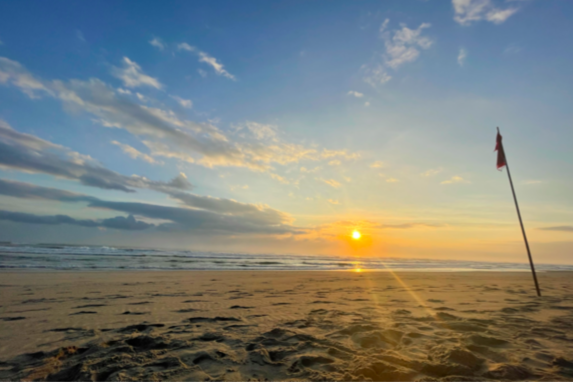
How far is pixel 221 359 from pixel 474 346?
418cm

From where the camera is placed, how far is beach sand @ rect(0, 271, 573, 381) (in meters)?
3.63

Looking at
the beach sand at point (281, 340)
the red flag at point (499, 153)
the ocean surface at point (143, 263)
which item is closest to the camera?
the beach sand at point (281, 340)

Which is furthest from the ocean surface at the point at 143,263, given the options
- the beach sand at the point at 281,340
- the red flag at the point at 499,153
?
the red flag at the point at 499,153

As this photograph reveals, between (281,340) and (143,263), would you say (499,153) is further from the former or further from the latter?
(143,263)

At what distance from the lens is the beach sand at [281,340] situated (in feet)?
11.9

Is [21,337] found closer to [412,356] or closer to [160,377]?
[160,377]

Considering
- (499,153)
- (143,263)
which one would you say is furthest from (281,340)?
(143,263)

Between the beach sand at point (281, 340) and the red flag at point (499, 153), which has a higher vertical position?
the red flag at point (499, 153)

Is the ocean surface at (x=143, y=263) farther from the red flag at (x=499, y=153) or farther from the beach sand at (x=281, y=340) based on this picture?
the red flag at (x=499, y=153)

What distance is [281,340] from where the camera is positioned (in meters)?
4.91

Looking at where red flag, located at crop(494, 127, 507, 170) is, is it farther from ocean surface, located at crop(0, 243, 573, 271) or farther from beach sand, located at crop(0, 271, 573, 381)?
ocean surface, located at crop(0, 243, 573, 271)

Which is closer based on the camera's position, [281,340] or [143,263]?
[281,340]

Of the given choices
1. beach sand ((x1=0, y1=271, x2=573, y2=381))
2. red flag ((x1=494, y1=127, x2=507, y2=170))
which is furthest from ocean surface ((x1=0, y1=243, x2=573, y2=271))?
red flag ((x1=494, y1=127, x2=507, y2=170))

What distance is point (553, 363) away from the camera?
387 cm
